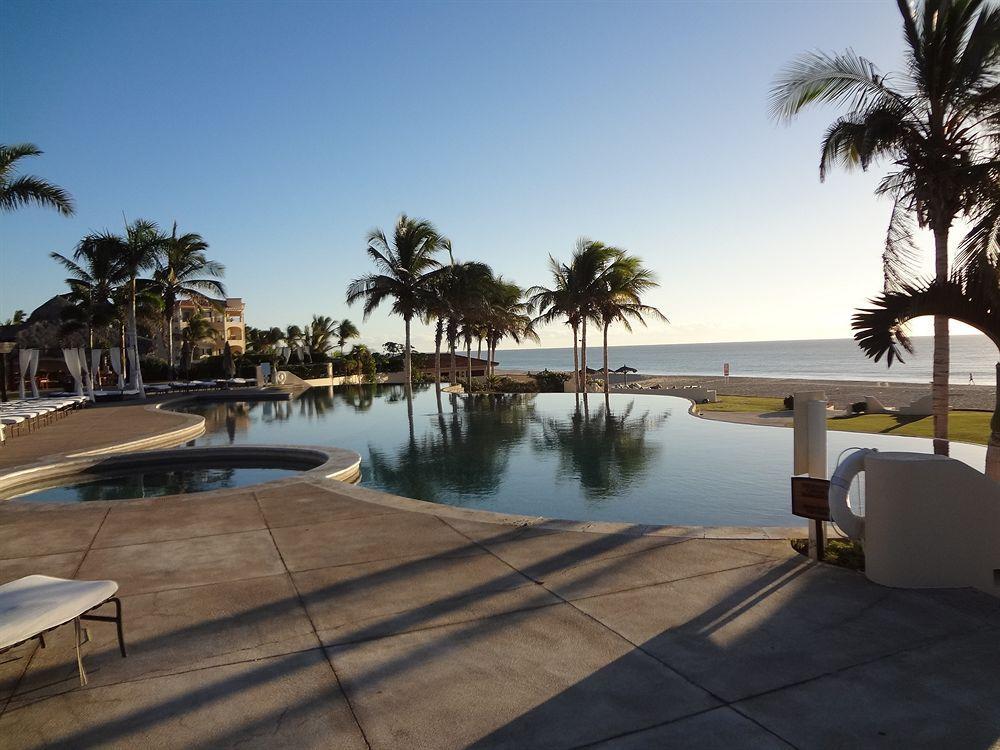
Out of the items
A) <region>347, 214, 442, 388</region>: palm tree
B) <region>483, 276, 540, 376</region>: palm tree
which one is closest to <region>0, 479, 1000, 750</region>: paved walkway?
<region>347, 214, 442, 388</region>: palm tree

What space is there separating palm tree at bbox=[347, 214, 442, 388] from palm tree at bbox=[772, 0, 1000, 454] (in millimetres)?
22198

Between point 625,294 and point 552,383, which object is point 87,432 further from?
point 625,294

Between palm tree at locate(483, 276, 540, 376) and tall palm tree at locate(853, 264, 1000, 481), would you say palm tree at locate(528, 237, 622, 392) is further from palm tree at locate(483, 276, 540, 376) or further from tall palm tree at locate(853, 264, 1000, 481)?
tall palm tree at locate(853, 264, 1000, 481)

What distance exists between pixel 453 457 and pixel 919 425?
492 inches

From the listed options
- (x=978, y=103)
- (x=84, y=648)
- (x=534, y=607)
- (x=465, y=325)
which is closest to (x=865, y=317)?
(x=978, y=103)

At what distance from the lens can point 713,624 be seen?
3.96 meters

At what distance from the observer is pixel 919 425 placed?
1678cm

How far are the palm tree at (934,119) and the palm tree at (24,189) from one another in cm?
1582

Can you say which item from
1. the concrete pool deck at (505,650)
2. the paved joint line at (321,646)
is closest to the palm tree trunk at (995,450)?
the concrete pool deck at (505,650)

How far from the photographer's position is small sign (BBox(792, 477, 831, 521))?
16.1 ft

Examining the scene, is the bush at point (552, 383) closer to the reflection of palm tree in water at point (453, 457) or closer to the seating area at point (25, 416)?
the reflection of palm tree in water at point (453, 457)

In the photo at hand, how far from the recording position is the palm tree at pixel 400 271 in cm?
2959

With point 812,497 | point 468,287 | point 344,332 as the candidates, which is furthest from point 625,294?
point 344,332

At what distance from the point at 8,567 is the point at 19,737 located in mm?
3215
